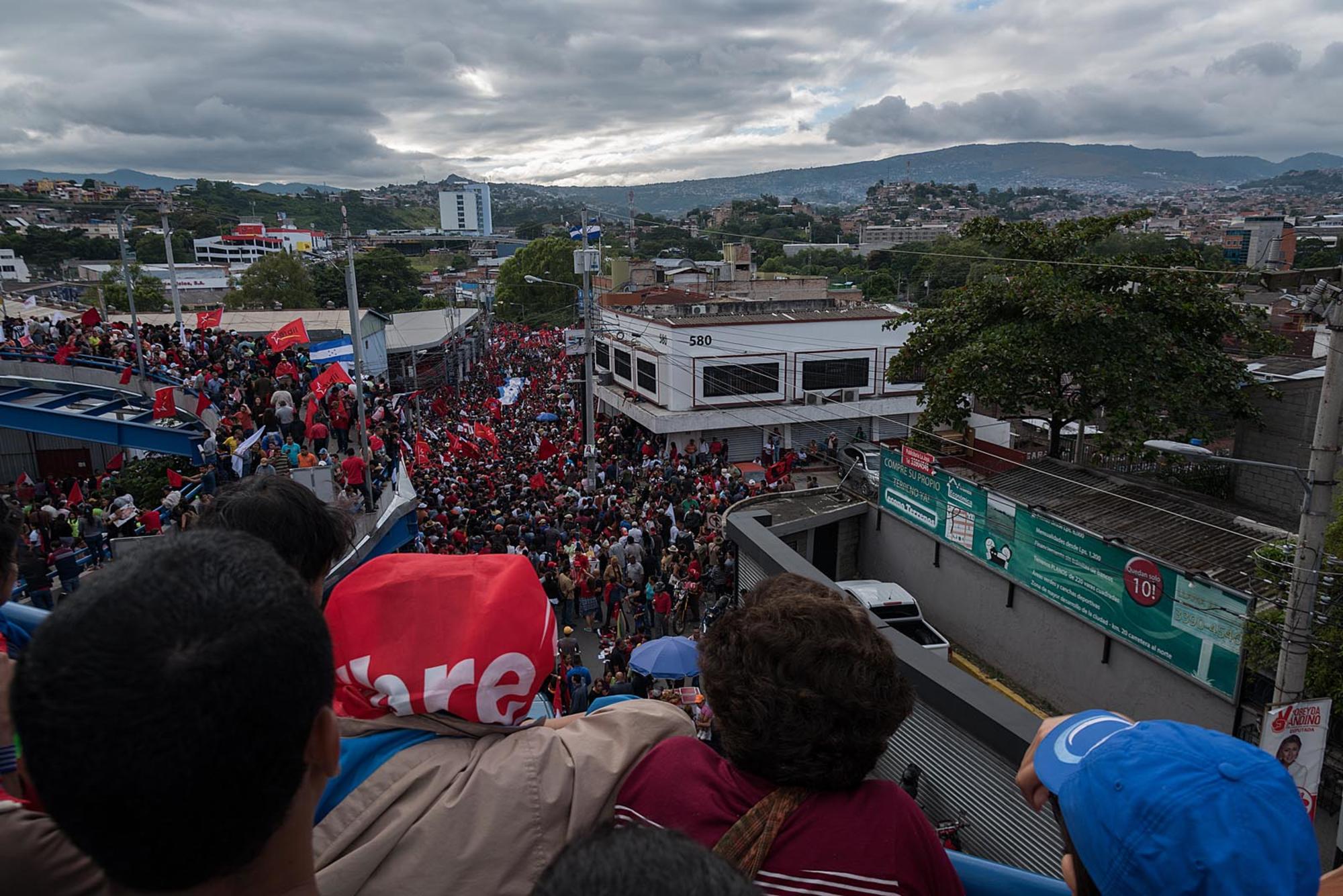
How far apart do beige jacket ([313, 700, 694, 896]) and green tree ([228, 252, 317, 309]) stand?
63.6 m

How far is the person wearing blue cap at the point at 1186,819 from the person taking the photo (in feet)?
4.25

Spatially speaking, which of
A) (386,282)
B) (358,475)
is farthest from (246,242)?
(358,475)

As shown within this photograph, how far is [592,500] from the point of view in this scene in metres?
18.6

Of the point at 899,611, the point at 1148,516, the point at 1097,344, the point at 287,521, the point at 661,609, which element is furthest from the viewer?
the point at 1097,344

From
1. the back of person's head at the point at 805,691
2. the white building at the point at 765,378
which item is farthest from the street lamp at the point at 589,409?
the back of person's head at the point at 805,691

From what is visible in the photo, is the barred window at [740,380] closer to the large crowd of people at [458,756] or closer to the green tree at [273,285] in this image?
the large crowd of people at [458,756]

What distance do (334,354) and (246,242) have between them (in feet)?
323

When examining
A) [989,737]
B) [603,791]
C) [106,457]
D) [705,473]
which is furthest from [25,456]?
[603,791]

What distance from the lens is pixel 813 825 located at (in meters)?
1.62

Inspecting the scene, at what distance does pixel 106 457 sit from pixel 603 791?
94.7ft

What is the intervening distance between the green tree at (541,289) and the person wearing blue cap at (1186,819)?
65.0 m

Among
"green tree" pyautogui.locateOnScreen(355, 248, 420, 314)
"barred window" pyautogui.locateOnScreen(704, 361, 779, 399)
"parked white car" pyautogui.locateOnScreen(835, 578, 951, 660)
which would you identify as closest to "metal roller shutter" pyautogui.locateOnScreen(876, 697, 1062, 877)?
"parked white car" pyautogui.locateOnScreen(835, 578, 951, 660)

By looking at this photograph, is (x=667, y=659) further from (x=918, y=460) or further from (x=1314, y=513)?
(x=918, y=460)

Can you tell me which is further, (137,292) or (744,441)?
(137,292)
